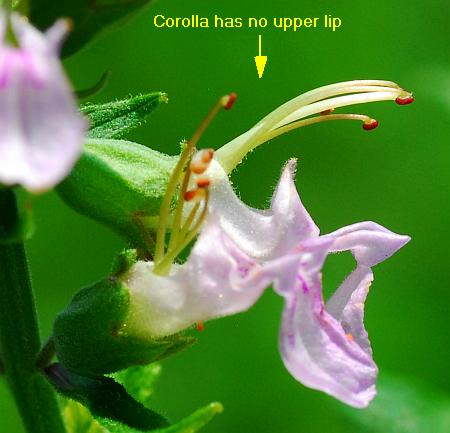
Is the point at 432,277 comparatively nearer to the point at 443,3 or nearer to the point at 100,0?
the point at 443,3

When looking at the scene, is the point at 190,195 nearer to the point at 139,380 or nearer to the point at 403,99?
the point at 403,99

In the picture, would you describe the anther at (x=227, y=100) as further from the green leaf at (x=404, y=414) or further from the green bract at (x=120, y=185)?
the green leaf at (x=404, y=414)

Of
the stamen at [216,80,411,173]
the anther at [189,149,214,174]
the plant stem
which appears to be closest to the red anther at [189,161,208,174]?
the anther at [189,149,214,174]

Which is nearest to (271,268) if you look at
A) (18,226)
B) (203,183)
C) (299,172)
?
(203,183)

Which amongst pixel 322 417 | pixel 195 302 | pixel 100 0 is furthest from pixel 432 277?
pixel 100 0

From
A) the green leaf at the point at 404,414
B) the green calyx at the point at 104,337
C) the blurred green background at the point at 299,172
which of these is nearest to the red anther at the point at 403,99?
the green calyx at the point at 104,337
